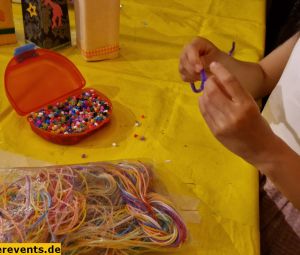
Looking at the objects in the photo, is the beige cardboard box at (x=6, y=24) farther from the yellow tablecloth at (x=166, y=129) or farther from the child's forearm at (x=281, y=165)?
the child's forearm at (x=281, y=165)

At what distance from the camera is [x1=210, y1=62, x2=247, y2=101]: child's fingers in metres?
0.54

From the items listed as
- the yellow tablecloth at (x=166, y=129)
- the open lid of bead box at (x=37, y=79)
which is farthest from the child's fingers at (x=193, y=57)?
the open lid of bead box at (x=37, y=79)

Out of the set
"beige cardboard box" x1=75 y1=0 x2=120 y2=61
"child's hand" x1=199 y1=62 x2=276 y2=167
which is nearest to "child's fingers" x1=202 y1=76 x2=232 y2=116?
"child's hand" x1=199 y1=62 x2=276 y2=167

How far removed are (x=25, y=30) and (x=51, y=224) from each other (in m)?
0.55

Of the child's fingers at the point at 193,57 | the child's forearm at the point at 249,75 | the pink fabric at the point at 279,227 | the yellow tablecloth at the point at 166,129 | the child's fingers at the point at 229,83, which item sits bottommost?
the pink fabric at the point at 279,227

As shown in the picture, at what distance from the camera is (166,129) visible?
2.58ft

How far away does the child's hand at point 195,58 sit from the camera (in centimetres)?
77

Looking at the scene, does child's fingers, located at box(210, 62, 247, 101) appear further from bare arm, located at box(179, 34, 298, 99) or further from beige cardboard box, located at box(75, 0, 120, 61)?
beige cardboard box, located at box(75, 0, 120, 61)

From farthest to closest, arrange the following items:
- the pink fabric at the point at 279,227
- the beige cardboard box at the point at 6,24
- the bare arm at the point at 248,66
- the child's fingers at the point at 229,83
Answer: the beige cardboard box at the point at 6,24 < the bare arm at the point at 248,66 < the pink fabric at the point at 279,227 < the child's fingers at the point at 229,83

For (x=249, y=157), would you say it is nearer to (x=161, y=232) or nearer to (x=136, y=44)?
(x=161, y=232)

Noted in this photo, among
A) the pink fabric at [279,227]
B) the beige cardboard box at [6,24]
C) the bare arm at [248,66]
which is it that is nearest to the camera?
the pink fabric at [279,227]

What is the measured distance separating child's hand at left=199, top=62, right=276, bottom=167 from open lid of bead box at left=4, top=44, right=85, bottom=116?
1.09ft

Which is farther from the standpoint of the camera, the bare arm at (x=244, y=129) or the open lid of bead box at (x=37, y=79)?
the open lid of bead box at (x=37, y=79)

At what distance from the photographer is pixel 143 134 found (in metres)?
0.77
